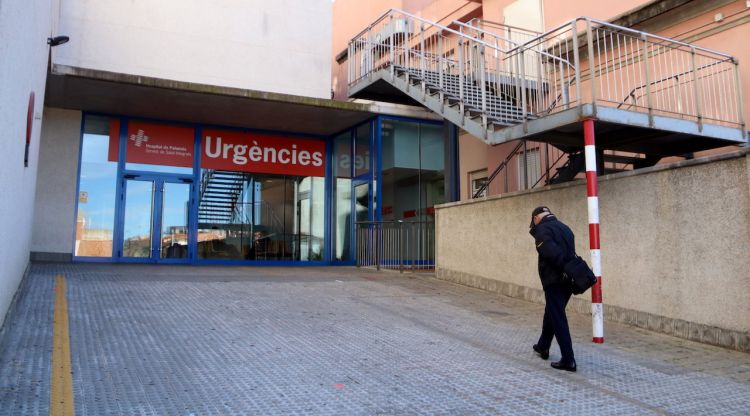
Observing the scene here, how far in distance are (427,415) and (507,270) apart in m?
5.88

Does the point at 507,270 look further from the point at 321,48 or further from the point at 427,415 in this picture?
the point at 321,48

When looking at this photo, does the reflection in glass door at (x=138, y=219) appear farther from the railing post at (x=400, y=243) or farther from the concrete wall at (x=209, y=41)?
the railing post at (x=400, y=243)

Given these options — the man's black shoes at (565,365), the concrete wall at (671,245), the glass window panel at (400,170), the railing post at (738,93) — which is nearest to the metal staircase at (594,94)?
the railing post at (738,93)

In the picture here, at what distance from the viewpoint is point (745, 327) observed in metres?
5.77

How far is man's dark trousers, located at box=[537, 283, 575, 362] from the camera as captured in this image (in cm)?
507

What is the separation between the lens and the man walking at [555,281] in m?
5.09

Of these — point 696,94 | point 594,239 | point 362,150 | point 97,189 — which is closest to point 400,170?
point 362,150

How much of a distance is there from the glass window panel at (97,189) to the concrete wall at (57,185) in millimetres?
197

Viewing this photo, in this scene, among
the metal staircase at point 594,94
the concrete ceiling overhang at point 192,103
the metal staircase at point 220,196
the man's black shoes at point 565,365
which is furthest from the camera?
the metal staircase at point 220,196

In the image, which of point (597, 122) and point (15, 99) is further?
point (597, 122)

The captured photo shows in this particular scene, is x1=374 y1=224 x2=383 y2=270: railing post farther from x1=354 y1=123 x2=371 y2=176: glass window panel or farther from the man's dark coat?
the man's dark coat

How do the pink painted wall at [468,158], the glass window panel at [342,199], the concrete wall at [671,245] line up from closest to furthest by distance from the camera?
the concrete wall at [671,245] → the pink painted wall at [468,158] → the glass window panel at [342,199]

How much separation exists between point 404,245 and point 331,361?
796 cm

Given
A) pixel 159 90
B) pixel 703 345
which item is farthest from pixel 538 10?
pixel 703 345
